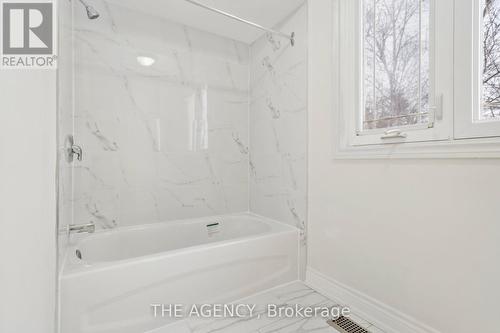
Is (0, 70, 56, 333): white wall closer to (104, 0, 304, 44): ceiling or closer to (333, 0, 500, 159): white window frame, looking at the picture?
(104, 0, 304, 44): ceiling

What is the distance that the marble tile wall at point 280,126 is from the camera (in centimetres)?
193

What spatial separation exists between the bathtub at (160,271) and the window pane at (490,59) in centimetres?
134

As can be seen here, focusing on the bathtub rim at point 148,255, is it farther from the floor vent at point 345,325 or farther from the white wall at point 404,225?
the floor vent at point 345,325

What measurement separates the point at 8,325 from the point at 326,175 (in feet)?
5.85

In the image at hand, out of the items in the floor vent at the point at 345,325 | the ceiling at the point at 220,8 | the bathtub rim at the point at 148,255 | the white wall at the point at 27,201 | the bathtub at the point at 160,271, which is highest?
the ceiling at the point at 220,8

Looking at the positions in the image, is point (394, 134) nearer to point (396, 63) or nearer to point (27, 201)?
point (396, 63)

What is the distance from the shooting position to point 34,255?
0.98m

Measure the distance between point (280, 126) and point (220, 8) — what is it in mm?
1116

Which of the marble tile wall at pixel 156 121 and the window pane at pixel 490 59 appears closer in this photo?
the window pane at pixel 490 59

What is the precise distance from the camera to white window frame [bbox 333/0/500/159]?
1.06 m

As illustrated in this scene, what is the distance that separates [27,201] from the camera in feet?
3.16

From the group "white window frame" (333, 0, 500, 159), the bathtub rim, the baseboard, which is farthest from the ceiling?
the baseboard

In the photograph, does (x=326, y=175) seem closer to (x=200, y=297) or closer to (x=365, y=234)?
(x=365, y=234)

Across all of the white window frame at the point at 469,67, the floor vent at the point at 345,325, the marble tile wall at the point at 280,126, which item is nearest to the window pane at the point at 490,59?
the white window frame at the point at 469,67
